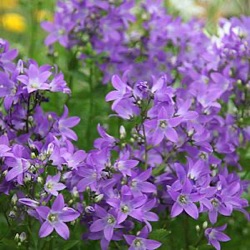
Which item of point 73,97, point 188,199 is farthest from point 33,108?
point 73,97

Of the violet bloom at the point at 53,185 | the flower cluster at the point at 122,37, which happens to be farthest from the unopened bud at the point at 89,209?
the flower cluster at the point at 122,37

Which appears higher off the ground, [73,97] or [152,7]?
[152,7]

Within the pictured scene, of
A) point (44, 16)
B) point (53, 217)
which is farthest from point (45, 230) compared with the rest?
point (44, 16)

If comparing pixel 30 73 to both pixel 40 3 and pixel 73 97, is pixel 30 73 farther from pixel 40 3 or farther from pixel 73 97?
pixel 40 3

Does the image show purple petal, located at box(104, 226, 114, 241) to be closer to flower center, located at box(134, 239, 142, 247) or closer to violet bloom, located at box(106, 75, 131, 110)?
flower center, located at box(134, 239, 142, 247)

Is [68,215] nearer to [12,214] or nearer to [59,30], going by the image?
[12,214]

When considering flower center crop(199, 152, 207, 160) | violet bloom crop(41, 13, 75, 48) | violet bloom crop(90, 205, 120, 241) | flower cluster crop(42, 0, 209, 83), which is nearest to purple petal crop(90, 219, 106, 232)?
violet bloom crop(90, 205, 120, 241)

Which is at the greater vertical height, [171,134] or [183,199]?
[171,134]
